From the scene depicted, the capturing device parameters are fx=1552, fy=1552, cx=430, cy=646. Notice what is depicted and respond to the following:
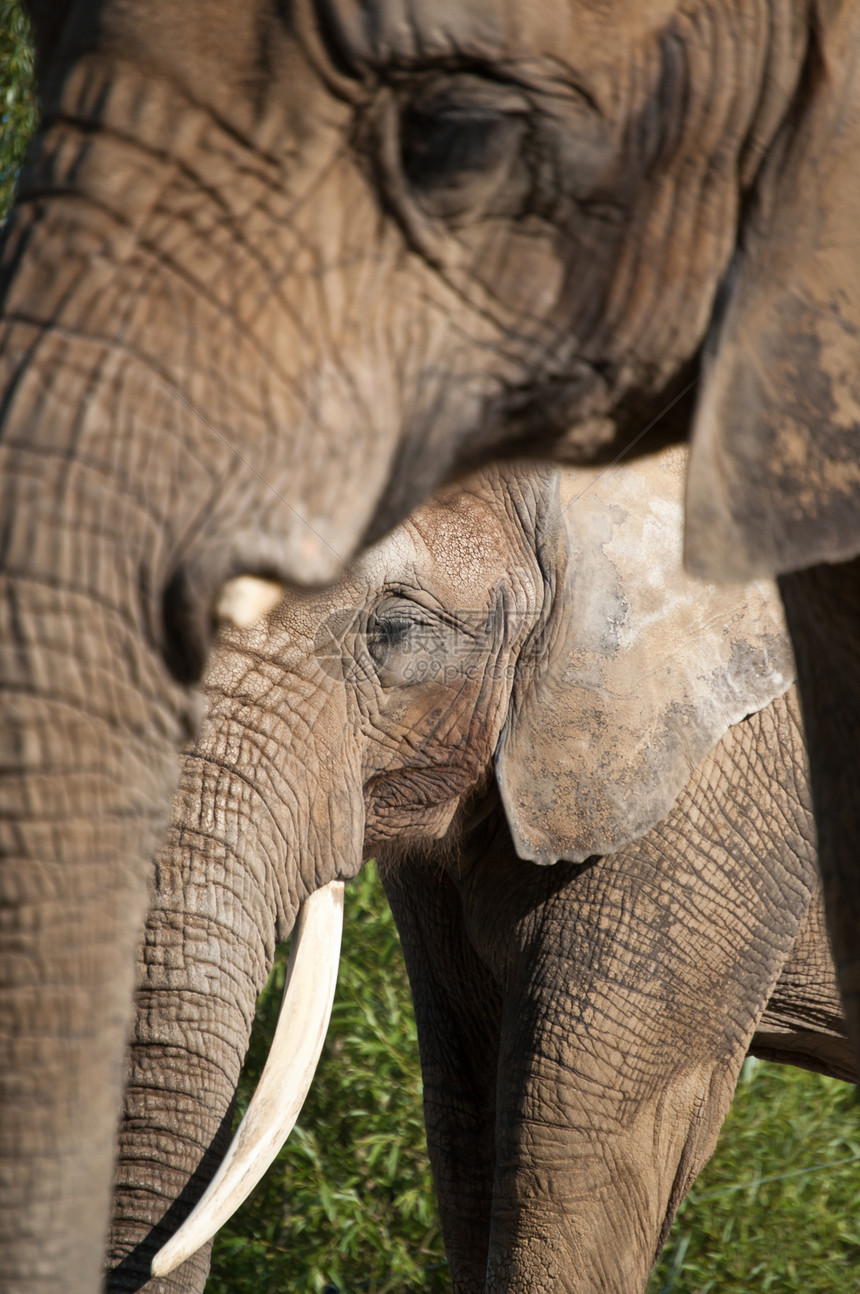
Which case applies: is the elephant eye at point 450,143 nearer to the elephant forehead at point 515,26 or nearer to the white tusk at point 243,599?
the elephant forehead at point 515,26

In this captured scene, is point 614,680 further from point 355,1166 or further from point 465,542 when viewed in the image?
point 355,1166

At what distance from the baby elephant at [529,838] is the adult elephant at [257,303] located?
1.05 m

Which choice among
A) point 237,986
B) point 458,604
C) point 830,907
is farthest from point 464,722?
point 830,907

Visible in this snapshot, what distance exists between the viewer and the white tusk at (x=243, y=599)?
2.15ft

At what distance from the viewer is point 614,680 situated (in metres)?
1.98

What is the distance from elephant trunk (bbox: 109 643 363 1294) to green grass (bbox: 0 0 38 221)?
1.63 metres

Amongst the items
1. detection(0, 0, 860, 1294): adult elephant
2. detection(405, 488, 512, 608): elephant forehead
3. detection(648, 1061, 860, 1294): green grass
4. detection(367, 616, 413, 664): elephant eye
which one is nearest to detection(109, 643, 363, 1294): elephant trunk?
detection(367, 616, 413, 664): elephant eye

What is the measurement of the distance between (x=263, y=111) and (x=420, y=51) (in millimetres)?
73

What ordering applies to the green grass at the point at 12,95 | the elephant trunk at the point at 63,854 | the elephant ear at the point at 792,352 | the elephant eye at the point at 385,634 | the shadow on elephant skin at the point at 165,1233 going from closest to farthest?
the elephant trunk at the point at 63,854 → the elephant ear at the point at 792,352 → the shadow on elephant skin at the point at 165,1233 → the elephant eye at the point at 385,634 → the green grass at the point at 12,95

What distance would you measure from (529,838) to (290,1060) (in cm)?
40

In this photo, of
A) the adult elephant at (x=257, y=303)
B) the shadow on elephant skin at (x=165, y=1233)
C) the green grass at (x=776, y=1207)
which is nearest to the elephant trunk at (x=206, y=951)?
the shadow on elephant skin at (x=165, y=1233)

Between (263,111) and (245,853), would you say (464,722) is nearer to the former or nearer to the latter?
(245,853)

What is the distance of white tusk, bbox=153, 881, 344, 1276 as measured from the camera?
1.72 m

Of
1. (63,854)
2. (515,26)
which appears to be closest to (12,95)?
(515,26)
